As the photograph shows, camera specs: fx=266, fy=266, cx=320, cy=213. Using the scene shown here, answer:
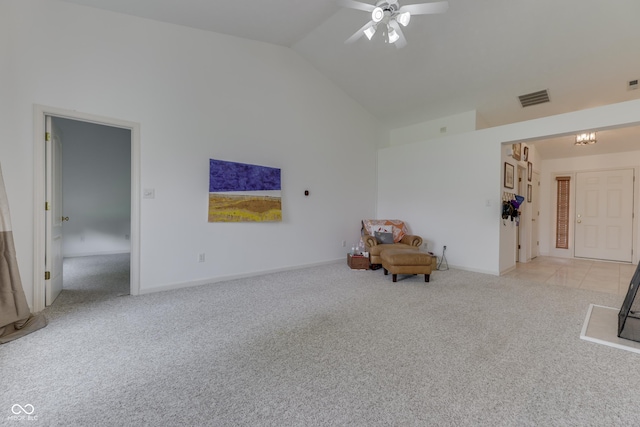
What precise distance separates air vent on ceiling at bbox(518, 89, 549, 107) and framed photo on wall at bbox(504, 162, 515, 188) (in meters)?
1.05

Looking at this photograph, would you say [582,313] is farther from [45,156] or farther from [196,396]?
[45,156]

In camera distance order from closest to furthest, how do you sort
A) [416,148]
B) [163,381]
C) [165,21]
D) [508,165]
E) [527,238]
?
[163,381] → [165,21] → [508,165] → [416,148] → [527,238]

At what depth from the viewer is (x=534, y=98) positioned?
14.5ft

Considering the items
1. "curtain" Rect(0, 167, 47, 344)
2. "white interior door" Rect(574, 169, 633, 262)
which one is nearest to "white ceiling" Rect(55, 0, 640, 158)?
"white interior door" Rect(574, 169, 633, 262)

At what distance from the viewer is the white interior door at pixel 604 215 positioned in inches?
227

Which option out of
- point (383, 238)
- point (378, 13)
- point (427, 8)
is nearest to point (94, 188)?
point (383, 238)

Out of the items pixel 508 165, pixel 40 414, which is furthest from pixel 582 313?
pixel 40 414

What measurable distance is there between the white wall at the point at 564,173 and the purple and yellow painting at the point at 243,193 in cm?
685

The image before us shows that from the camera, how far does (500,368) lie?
184cm

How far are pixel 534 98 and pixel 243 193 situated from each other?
502 cm

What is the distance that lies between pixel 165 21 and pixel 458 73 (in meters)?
4.31

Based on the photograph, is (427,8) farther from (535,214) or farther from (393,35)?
(535,214)

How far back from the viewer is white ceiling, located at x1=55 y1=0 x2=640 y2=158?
3.17m

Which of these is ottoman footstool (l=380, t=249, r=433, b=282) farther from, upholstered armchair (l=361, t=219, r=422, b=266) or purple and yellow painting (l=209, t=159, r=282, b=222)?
purple and yellow painting (l=209, t=159, r=282, b=222)
